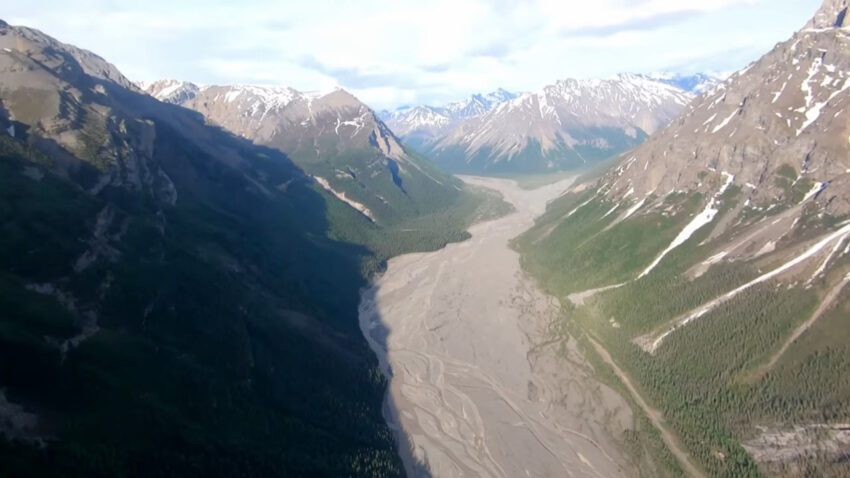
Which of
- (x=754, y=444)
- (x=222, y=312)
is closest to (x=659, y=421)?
(x=754, y=444)

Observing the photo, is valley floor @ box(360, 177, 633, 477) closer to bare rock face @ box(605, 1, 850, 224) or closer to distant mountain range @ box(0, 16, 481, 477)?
distant mountain range @ box(0, 16, 481, 477)

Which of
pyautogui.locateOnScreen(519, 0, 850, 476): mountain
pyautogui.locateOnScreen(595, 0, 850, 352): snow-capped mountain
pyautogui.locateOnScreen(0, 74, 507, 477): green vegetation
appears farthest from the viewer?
pyautogui.locateOnScreen(595, 0, 850, 352): snow-capped mountain

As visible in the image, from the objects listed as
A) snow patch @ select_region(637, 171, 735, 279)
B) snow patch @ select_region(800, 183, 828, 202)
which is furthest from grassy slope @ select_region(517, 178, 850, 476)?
snow patch @ select_region(800, 183, 828, 202)

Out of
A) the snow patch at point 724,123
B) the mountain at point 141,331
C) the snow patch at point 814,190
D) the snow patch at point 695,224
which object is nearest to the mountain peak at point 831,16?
the snow patch at point 724,123

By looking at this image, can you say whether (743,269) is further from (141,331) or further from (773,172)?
(141,331)

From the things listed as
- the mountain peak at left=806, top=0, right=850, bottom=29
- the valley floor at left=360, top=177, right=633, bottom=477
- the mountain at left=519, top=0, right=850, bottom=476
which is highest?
the mountain peak at left=806, top=0, right=850, bottom=29

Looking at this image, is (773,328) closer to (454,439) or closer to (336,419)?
(454,439)
